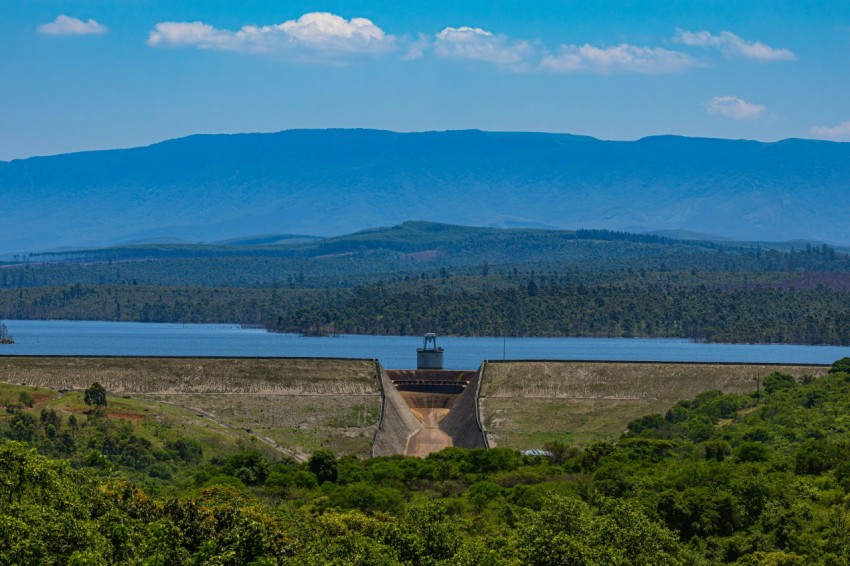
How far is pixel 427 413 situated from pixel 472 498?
49.4 m

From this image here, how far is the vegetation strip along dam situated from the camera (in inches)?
4222

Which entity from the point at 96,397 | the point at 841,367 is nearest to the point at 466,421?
the point at 96,397

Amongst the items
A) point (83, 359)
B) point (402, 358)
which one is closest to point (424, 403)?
point (83, 359)

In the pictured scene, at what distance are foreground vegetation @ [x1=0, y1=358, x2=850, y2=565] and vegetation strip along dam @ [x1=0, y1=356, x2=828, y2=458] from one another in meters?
6.34

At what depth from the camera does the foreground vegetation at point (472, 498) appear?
1741 inches

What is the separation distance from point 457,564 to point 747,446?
40551 millimetres

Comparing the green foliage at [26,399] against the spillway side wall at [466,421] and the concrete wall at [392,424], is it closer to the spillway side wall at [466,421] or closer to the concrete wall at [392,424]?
the concrete wall at [392,424]

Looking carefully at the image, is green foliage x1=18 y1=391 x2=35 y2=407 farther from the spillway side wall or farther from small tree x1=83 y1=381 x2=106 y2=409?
the spillway side wall

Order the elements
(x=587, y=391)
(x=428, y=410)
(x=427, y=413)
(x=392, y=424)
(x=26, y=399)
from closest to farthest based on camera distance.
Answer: (x=26, y=399) < (x=392, y=424) < (x=587, y=391) < (x=427, y=413) < (x=428, y=410)

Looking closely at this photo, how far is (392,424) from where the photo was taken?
10981 centimetres

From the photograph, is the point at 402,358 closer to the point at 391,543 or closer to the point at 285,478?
the point at 285,478

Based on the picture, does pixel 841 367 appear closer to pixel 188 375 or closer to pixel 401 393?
pixel 401 393

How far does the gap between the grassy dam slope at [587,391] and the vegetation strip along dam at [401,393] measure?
10 cm

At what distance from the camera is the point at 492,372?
121125 mm
